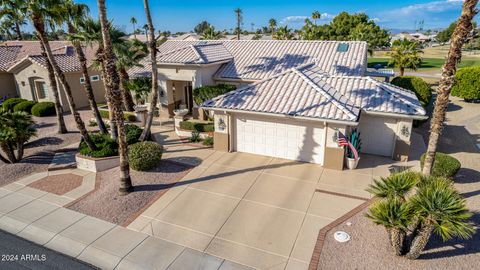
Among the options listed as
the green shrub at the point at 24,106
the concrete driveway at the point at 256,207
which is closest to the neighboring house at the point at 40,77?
the green shrub at the point at 24,106

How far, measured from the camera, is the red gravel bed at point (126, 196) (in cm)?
1203

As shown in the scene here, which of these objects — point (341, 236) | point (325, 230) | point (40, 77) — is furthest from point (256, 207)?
point (40, 77)

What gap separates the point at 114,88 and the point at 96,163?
5.63m

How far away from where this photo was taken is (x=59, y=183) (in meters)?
14.7

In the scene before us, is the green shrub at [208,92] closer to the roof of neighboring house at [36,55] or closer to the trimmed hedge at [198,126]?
the trimmed hedge at [198,126]

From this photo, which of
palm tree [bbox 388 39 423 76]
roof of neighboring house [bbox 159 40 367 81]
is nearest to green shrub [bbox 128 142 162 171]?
roof of neighboring house [bbox 159 40 367 81]

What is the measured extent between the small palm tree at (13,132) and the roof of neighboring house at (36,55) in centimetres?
1187

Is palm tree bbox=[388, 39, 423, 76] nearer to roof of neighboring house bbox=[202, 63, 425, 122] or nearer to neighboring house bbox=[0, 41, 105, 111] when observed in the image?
roof of neighboring house bbox=[202, 63, 425, 122]

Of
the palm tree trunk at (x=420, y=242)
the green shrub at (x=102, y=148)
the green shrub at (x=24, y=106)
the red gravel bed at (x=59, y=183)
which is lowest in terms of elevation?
the red gravel bed at (x=59, y=183)

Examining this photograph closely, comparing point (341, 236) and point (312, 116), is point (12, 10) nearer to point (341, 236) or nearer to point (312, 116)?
point (312, 116)

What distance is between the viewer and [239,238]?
10461mm

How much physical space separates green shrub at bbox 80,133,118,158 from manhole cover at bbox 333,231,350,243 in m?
12.1

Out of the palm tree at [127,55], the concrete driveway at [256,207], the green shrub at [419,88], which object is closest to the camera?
the concrete driveway at [256,207]

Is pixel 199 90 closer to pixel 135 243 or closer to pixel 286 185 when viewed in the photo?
pixel 286 185
